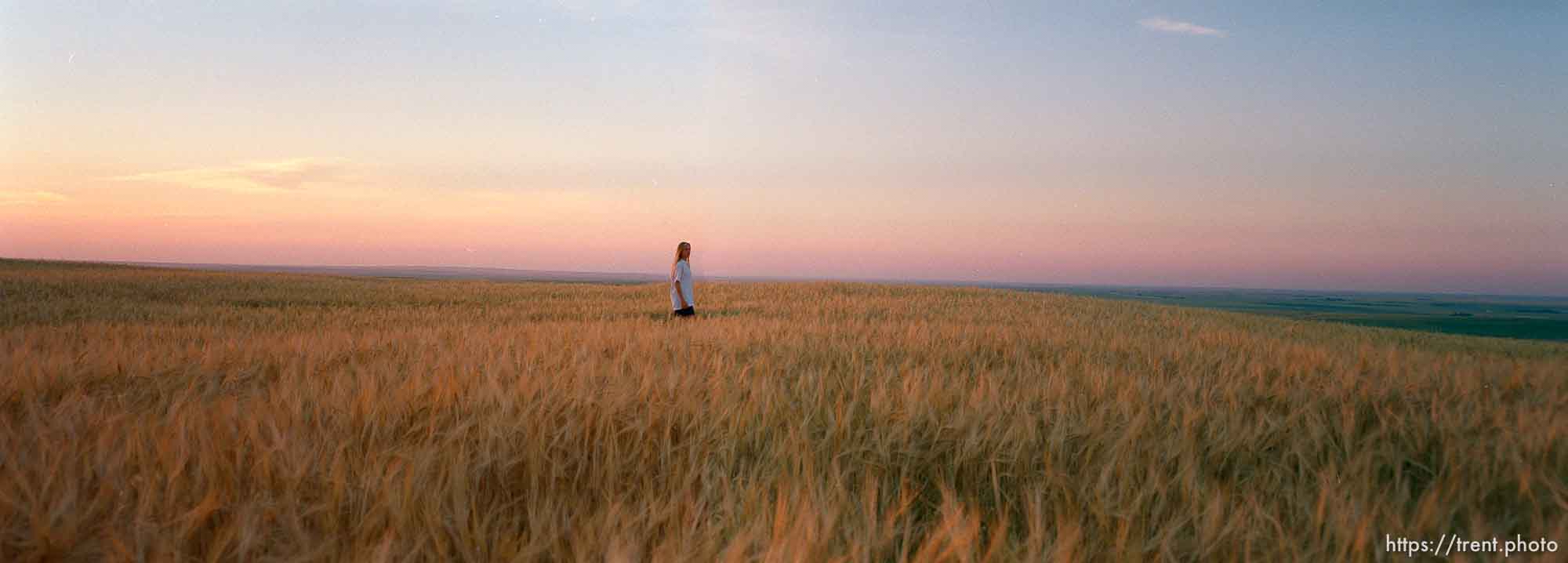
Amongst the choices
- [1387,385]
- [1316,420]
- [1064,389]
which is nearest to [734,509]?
[1064,389]

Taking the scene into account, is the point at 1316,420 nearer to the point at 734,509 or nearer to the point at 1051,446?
the point at 1051,446

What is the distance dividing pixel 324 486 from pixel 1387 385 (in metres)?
4.77

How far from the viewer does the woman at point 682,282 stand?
1098cm

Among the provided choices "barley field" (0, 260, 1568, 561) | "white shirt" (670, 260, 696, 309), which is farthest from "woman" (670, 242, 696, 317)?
"barley field" (0, 260, 1568, 561)

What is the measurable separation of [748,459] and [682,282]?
916 cm

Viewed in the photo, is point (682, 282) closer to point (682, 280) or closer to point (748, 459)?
point (682, 280)

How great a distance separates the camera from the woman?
11.0 m

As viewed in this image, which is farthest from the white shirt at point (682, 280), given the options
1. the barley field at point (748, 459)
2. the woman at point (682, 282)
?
the barley field at point (748, 459)

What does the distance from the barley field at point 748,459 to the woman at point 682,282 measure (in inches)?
266

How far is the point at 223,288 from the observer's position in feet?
69.6

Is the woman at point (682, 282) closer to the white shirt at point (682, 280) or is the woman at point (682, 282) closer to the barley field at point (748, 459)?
the white shirt at point (682, 280)

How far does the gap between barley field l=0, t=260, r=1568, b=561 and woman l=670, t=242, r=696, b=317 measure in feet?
22.2

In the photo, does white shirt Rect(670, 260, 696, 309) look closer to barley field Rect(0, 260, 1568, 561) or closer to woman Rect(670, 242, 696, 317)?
woman Rect(670, 242, 696, 317)

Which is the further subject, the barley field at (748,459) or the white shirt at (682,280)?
the white shirt at (682,280)
